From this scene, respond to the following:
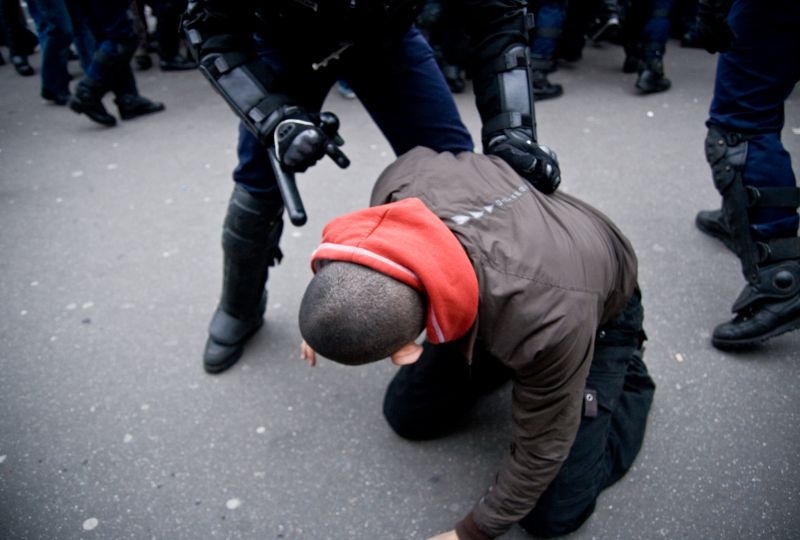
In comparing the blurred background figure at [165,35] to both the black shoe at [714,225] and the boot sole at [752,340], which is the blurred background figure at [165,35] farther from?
the boot sole at [752,340]

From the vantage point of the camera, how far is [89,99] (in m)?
3.49

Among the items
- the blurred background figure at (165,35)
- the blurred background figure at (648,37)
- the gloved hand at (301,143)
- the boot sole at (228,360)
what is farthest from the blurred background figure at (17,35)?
the blurred background figure at (648,37)

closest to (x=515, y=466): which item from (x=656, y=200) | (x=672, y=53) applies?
(x=656, y=200)

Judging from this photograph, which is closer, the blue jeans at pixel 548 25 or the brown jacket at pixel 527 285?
the brown jacket at pixel 527 285

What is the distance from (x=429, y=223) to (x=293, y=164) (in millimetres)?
398

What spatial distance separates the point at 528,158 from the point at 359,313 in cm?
62

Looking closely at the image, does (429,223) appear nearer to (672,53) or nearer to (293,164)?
(293,164)

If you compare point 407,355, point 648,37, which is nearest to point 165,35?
point 648,37

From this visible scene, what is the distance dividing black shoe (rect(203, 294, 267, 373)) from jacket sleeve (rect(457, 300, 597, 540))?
1.00 m

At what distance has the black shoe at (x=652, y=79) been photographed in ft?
12.1

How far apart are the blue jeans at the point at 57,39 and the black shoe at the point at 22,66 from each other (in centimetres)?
96

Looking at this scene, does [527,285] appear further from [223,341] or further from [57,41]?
[57,41]

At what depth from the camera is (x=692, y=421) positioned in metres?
1.67

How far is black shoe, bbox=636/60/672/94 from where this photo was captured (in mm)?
3697
